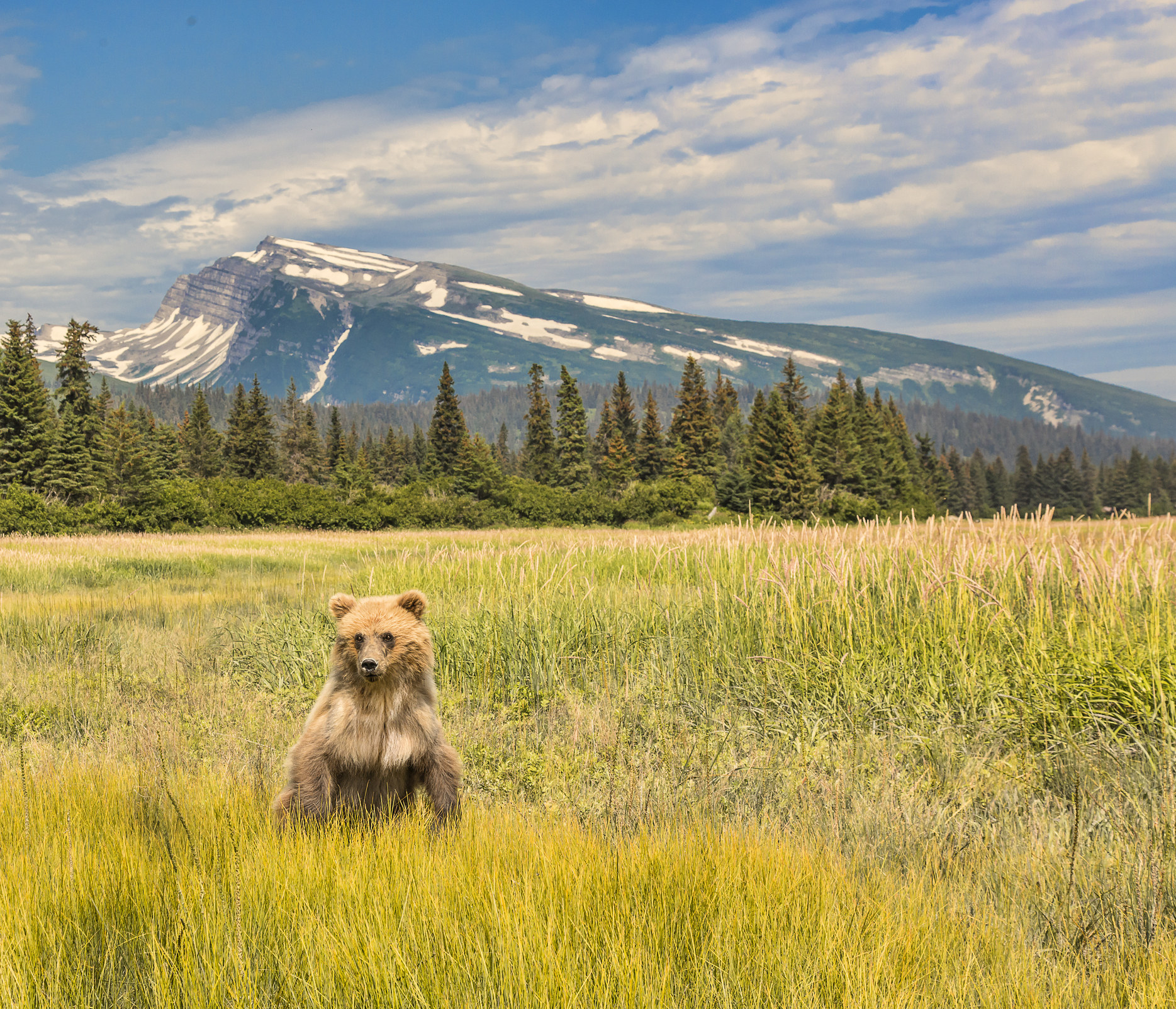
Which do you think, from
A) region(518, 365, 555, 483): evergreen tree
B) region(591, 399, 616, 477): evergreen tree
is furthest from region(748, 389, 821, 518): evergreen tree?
region(518, 365, 555, 483): evergreen tree

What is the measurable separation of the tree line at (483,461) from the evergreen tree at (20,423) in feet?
0.29

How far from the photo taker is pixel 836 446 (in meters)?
67.4

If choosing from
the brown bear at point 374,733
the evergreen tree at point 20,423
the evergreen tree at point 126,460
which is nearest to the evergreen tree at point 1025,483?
the evergreen tree at point 126,460

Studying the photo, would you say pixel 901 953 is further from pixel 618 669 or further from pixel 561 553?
pixel 561 553

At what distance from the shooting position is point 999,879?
10.8ft

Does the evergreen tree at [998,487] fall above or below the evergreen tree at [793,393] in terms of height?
below

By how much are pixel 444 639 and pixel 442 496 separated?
173 feet

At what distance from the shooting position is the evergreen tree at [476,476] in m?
63.8

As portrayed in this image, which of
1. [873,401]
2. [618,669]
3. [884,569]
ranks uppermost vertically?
[873,401]

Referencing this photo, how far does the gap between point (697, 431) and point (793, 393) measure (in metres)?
9.51

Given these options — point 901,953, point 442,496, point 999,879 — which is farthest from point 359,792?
point 442,496

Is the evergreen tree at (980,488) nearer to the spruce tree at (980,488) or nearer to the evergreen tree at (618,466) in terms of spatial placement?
the spruce tree at (980,488)

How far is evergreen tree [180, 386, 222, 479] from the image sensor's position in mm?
86125

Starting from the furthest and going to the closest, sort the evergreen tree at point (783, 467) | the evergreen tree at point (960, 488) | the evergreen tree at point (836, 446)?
the evergreen tree at point (960, 488) < the evergreen tree at point (836, 446) < the evergreen tree at point (783, 467)
